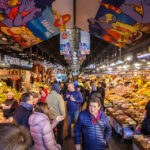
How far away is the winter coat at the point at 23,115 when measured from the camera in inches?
88.0

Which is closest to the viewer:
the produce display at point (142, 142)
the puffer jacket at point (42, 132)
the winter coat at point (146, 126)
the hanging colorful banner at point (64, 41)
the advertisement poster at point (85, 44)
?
the puffer jacket at point (42, 132)

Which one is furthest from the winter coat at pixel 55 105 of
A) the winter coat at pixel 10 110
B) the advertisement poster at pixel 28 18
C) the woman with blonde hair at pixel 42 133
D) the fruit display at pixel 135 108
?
the fruit display at pixel 135 108

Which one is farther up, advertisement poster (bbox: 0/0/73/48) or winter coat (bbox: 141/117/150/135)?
advertisement poster (bbox: 0/0/73/48)

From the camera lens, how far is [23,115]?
7.41 ft

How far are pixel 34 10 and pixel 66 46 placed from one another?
6.12 meters

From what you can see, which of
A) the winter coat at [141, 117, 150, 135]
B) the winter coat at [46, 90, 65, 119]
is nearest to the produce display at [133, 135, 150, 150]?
the winter coat at [141, 117, 150, 135]

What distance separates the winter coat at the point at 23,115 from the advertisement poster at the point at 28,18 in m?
Answer: 2.50

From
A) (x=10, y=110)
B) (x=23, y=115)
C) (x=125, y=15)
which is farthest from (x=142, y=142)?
(x=10, y=110)

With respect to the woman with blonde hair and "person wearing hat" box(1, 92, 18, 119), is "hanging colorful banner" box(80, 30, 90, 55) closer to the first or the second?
"person wearing hat" box(1, 92, 18, 119)

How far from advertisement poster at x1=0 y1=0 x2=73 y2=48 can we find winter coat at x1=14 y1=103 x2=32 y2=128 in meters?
2.50

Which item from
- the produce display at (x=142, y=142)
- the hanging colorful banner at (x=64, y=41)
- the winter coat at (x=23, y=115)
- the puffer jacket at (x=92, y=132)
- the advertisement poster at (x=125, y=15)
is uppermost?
the hanging colorful banner at (x=64, y=41)

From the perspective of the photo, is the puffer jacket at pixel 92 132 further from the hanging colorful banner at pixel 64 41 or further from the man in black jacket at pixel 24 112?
the hanging colorful banner at pixel 64 41

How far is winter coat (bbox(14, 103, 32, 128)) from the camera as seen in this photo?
224cm

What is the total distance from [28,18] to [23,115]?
9.89 ft
